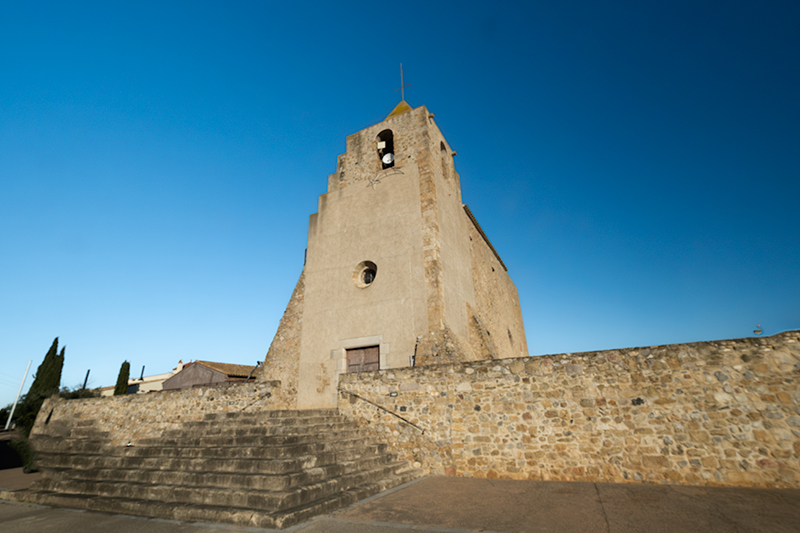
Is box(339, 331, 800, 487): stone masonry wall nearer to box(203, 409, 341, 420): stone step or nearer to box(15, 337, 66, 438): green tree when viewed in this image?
box(203, 409, 341, 420): stone step

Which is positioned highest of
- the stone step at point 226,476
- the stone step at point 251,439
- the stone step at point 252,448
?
the stone step at point 251,439

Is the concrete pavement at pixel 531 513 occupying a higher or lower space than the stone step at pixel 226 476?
lower

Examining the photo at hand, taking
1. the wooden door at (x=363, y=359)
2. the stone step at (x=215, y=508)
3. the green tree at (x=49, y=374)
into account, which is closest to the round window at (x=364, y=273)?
the wooden door at (x=363, y=359)

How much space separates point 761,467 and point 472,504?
12.9ft

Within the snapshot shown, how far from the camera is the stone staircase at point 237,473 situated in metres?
4.22

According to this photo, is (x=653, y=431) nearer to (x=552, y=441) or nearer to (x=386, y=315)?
(x=552, y=441)

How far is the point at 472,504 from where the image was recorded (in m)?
4.36

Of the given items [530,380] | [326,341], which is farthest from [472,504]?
[326,341]

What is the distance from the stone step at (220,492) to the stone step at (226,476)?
0.09m

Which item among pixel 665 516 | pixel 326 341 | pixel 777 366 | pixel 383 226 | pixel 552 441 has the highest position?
pixel 383 226

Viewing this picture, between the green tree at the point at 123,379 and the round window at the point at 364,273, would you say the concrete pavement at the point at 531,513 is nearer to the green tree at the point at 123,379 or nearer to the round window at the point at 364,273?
the round window at the point at 364,273

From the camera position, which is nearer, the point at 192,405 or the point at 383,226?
the point at 192,405

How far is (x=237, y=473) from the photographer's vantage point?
496cm

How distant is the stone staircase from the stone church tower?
10.5 feet
